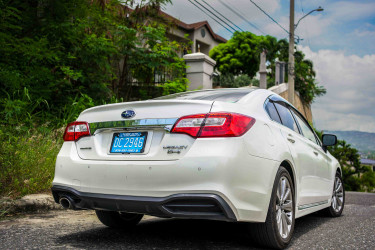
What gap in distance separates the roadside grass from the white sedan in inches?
76.5

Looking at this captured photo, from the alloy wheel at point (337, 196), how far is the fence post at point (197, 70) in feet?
24.3

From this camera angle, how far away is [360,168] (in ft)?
81.5

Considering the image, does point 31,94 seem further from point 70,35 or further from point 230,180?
point 230,180

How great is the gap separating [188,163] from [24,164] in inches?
133

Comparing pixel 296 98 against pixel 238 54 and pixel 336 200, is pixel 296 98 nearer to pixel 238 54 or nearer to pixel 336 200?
pixel 238 54

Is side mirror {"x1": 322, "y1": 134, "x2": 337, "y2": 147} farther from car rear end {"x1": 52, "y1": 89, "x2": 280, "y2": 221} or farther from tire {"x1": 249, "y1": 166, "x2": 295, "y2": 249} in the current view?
car rear end {"x1": 52, "y1": 89, "x2": 280, "y2": 221}

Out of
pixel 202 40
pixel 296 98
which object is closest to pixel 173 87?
pixel 296 98

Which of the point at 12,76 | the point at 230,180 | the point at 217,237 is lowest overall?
the point at 217,237

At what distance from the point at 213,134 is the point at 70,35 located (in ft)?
24.0

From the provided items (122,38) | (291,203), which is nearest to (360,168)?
(122,38)

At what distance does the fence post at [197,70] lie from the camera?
43.8 feet

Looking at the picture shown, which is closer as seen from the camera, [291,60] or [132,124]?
[132,124]

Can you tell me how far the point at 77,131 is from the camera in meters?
3.86

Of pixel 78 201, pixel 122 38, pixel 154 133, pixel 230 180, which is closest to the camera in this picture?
pixel 230 180
